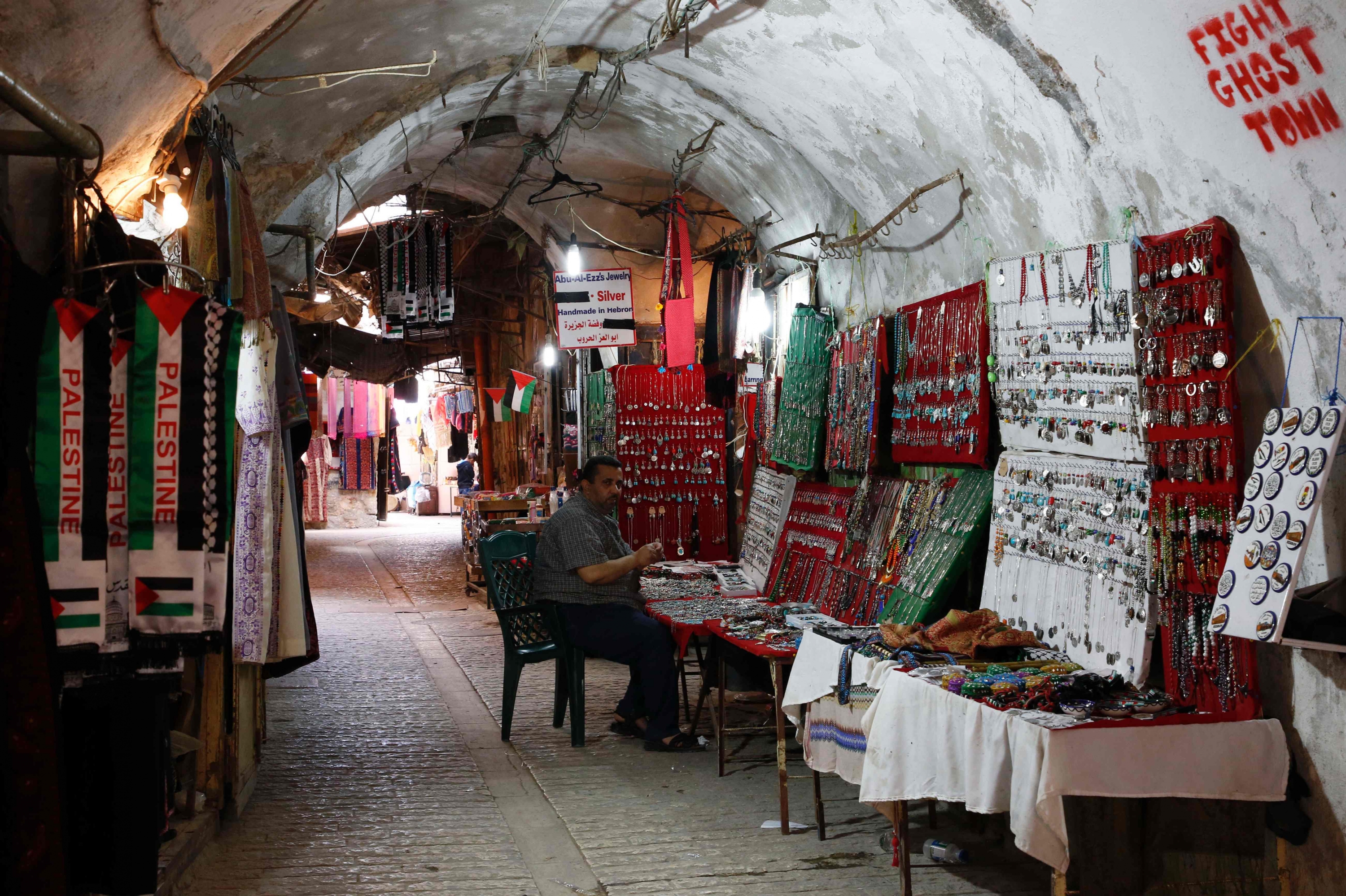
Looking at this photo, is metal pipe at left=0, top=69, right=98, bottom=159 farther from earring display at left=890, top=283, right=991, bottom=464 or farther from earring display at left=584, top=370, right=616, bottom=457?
earring display at left=584, top=370, right=616, bottom=457

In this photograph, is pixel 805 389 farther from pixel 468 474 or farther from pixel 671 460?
pixel 468 474

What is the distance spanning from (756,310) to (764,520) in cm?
153

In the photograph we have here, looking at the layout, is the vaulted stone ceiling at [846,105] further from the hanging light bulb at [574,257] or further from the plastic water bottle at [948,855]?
the plastic water bottle at [948,855]

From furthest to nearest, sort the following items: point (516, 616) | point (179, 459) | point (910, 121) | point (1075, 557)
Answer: point (516, 616) → point (910, 121) → point (1075, 557) → point (179, 459)

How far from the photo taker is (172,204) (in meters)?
3.90

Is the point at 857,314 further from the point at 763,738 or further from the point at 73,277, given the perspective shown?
the point at 73,277

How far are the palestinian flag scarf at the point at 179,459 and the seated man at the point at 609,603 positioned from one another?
298cm

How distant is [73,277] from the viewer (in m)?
2.91

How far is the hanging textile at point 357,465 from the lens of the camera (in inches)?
988

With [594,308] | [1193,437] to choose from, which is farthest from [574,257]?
[1193,437]

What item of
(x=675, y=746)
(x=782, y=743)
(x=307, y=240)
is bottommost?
(x=675, y=746)

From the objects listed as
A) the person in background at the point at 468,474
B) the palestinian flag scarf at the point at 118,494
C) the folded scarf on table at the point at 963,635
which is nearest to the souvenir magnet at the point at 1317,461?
the folded scarf on table at the point at 963,635

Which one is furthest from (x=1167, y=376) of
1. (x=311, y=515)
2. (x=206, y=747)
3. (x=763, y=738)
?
(x=311, y=515)

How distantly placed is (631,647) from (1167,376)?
3131 mm
